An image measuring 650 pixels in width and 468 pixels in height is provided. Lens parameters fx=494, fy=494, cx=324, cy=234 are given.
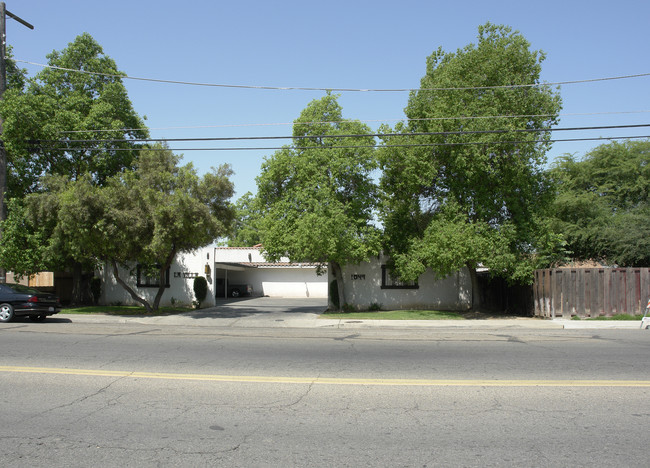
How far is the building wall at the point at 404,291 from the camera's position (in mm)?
24453

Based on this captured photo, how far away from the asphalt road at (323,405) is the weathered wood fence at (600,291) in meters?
7.75

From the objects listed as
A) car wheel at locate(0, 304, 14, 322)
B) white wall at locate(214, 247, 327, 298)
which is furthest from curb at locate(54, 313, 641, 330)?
white wall at locate(214, 247, 327, 298)

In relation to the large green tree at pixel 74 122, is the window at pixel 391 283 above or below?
below

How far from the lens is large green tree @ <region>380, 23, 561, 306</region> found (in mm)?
18578

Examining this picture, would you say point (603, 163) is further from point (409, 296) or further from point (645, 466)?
point (645, 466)

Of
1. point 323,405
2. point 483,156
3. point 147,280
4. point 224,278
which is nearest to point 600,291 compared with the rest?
point 483,156

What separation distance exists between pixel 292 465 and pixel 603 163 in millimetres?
43009

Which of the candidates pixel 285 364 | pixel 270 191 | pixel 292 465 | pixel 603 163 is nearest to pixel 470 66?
pixel 270 191

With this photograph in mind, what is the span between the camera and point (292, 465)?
4461 mm

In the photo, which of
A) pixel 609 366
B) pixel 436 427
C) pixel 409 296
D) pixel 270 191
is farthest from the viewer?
pixel 409 296

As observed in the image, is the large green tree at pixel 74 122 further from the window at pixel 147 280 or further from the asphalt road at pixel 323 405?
the asphalt road at pixel 323 405

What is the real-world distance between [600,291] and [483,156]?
6.52 meters

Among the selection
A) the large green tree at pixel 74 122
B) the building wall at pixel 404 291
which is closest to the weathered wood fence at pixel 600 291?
the building wall at pixel 404 291

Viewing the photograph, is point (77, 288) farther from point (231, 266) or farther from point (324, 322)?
point (324, 322)
